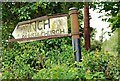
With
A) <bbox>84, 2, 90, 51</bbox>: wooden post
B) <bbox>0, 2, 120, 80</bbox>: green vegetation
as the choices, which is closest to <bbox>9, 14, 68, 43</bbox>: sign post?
<bbox>0, 2, 120, 80</bbox>: green vegetation

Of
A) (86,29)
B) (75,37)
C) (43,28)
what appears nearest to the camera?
(75,37)

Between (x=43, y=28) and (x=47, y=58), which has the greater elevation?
(x=43, y=28)

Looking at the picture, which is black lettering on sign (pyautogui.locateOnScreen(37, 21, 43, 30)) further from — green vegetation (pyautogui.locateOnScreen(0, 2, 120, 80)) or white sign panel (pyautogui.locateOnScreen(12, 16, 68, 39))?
green vegetation (pyautogui.locateOnScreen(0, 2, 120, 80))

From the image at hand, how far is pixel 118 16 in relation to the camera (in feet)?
13.1

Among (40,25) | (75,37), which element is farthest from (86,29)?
(75,37)

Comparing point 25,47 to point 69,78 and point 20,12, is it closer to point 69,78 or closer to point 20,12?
point 20,12

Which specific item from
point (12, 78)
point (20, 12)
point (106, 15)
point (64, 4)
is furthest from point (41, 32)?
point (106, 15)

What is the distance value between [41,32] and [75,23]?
1.06 ft

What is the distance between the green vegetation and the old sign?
0.21 meters

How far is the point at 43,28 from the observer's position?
235cm

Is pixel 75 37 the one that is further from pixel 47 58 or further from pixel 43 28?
pixel 47 58

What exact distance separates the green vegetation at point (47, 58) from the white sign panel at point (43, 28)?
212 mm

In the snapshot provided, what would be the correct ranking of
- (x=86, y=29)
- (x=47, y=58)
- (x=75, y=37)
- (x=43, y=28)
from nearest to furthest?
1. (x=75, y=37)
2. (x=43, y=28)
3. (x=47, y=58)
4. (x=86, y=29)

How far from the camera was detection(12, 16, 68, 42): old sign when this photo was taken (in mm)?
2209
